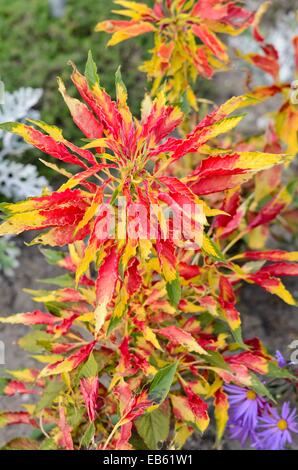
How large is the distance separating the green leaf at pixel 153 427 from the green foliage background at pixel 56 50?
1.31m

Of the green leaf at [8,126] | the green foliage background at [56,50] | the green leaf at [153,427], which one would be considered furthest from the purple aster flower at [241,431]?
the green foliage background at [56,50]

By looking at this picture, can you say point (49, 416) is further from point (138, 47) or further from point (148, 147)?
point (138, 47)

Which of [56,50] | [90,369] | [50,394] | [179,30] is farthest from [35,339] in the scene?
[56,50]

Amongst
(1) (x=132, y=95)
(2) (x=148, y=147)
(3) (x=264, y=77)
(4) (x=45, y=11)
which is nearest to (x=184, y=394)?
(2) (x=148, y=147)

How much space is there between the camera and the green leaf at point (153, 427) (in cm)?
127

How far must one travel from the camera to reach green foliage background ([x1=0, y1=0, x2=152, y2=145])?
2.40m

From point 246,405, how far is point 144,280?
0.39m

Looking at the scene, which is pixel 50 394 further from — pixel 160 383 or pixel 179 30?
pixel 179 30

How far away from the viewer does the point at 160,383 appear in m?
1.08

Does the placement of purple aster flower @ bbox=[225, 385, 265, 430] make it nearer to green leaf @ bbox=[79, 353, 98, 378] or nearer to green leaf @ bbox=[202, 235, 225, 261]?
green leaf @ bbox=[79, 353, 98, 378]

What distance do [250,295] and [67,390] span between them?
85 cm

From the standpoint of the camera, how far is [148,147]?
3.45 ft

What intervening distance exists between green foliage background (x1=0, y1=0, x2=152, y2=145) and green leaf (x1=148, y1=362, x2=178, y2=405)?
1.42m

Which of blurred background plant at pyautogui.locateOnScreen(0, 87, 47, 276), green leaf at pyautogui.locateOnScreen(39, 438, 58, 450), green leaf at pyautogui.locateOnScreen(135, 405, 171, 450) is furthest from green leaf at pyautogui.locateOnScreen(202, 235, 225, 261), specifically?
blurred background plant at pyautogui.locateOnScreen(0, 87, 47, 276)
